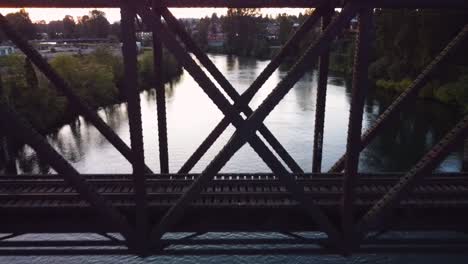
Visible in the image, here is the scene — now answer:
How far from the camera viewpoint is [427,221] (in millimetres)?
9992

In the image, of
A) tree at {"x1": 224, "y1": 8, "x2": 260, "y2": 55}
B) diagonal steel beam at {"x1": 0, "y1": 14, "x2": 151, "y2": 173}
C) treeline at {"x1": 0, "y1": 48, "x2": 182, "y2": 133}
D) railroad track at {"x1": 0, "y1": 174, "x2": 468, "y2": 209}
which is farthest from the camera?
tree at {"x1": 224, "y1": 8, "x2": 260, "y2": 55}

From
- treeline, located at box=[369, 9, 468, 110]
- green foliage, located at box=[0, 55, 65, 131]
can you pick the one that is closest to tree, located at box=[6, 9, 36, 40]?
green foliage, located at box=[0, 55, 65, 131]

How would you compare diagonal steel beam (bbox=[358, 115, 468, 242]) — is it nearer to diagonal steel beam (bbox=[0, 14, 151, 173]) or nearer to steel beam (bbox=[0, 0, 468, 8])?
steel beam (bbox=[0, 0, 468, 8])

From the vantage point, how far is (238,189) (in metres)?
11.3

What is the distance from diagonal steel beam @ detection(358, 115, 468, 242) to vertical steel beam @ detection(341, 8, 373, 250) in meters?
0.45

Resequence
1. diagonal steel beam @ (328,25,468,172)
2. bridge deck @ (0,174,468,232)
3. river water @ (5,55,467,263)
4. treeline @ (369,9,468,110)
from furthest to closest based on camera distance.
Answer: treeline @ (369,9,468,110) → river water @ (5,55,467,263) → bridge deck @ (0,174,468,232) → diagonal steel beam @ (328,25,468,172)

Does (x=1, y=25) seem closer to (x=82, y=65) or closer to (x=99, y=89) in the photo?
(x=99, y=89)

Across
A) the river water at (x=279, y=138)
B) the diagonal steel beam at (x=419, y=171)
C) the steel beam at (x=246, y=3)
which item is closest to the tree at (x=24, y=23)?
the river water at (x=279, y=138)

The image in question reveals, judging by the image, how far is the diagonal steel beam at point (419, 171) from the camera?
730 centimetres

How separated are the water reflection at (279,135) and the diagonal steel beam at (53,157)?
925 inches

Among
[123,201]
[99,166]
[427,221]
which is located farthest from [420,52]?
[123,201]

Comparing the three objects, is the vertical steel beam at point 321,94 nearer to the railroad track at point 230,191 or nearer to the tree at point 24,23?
the railroad track at point 230,191

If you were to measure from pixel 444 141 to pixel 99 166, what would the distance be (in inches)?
1203

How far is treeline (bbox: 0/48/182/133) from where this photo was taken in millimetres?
41156
